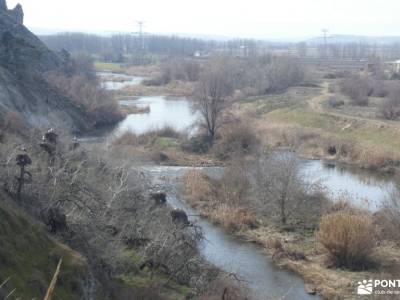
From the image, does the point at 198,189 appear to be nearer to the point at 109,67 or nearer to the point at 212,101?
the point at 212,101

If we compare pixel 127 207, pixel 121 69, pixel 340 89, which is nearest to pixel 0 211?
pixel 127 207

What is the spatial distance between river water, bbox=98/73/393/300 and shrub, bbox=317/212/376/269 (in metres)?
1.69

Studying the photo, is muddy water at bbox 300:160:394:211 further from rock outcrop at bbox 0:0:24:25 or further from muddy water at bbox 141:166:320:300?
rock outcrop at bbox 0:0:24:25

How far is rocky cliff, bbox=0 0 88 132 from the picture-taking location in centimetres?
4066

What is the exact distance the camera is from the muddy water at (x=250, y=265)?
17.7m

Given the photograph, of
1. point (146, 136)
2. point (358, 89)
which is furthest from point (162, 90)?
point (146, 136)

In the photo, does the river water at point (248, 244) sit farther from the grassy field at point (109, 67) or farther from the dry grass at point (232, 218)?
the grassy field at point (109, 67)

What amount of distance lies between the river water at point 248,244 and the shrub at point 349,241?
1.69 meters

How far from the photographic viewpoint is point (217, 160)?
37.2 m

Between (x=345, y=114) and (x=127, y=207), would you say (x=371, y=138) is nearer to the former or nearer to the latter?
(x=345, y=114)

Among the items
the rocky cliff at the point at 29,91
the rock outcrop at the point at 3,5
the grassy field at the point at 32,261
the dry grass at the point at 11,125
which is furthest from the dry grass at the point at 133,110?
the grassy field at the point at 32,261

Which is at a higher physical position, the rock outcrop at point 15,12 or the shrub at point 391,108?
the rock outcrop at point 15,12

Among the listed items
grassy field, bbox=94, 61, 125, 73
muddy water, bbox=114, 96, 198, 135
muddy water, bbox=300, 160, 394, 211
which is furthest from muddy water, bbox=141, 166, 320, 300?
grassy field, bbox=94, 61, 125, 73

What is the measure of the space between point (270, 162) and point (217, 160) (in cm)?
1178
